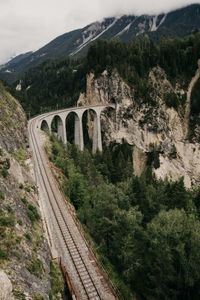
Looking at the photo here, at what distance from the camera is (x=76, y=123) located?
77688mm

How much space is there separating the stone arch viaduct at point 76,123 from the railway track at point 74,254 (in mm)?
34731

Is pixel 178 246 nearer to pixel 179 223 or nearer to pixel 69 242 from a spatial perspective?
pixel 179 223

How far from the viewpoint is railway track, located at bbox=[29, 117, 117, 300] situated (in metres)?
16.6

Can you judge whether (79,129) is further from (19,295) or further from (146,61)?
(19,295)

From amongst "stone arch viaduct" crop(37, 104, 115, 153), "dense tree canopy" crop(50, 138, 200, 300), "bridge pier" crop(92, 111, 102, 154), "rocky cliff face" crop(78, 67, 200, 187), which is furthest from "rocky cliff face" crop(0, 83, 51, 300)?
"rocky cliff face" crop(78, 67, 200, 187)

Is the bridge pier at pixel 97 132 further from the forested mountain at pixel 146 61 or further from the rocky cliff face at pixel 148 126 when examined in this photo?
the forested mountain at pixel 146 61

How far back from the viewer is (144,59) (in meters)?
91.9

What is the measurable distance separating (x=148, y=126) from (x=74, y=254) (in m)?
74.6

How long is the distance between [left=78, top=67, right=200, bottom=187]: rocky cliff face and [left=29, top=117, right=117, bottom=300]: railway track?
A: 5948 centimetres

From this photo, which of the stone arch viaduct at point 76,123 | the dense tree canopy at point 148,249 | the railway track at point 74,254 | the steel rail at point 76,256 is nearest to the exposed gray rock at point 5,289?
the railway track at point 74,254

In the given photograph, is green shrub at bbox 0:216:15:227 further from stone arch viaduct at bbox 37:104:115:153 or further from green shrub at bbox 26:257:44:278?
stone arch viaduct at bbox 37:104:115:153

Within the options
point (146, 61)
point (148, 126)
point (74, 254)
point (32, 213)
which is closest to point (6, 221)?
point (32, 213)

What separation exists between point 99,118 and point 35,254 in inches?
2876

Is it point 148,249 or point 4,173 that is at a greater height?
point 4,173
